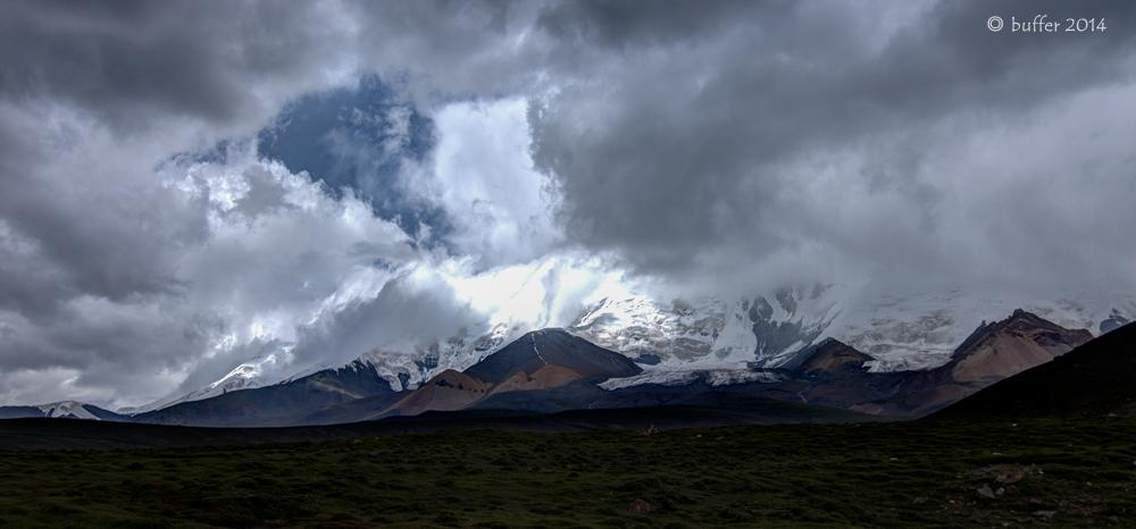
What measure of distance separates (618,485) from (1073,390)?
119m

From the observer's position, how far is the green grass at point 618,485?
56.3m

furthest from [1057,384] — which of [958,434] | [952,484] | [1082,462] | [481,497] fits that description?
[481,497]

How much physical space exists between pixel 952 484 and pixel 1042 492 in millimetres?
7460

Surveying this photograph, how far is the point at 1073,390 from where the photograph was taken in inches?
6270

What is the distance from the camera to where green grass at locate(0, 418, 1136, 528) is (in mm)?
56281

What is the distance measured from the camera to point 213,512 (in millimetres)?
54469

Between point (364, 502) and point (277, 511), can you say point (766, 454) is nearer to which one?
point (364, 502)

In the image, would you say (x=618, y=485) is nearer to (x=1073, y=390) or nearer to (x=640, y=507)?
(x=640, y=507)

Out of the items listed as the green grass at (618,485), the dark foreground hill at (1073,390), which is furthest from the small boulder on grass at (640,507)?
the dark foreground hill at (1073,390)

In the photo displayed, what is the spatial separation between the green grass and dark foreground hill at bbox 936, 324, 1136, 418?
108ft

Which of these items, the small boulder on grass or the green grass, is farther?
the small boulder on grass

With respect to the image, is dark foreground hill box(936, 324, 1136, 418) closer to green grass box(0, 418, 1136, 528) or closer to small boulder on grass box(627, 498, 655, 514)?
green grass box(0, 418, 1136, 528)

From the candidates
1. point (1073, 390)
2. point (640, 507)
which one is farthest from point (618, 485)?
point (1073, 390)

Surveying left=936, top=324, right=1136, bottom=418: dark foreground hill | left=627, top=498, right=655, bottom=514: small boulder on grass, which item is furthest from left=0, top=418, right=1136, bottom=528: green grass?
left=936, top=324, right=1136, bottom=418: dark foreground hill
